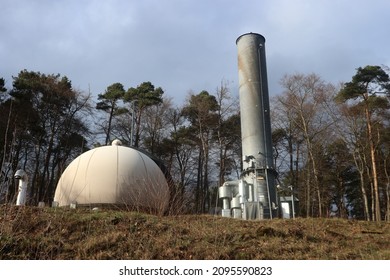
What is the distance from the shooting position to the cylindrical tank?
45.2ft

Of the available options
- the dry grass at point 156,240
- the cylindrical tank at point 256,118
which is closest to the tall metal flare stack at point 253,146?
the cylindrical tank at point 256,118

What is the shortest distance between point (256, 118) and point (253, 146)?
111 cm

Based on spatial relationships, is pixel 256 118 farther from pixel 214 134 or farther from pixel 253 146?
pixel 214 134

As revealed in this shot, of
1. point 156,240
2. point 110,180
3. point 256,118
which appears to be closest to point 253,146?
point 256,118

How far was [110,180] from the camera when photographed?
40.9 feet

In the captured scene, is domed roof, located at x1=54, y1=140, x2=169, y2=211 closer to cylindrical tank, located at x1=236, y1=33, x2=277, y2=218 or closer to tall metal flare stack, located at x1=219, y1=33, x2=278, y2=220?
tall metal flare stack, located at x1=219, y1=33, x2=278, y2=220

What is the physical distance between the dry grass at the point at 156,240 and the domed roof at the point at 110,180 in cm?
321

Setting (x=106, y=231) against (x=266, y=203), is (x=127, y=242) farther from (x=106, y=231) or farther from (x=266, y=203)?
(x=266, y=203)

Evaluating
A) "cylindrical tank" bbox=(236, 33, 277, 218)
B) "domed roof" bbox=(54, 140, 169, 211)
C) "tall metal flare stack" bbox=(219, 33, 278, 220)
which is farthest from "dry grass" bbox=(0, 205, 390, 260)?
"cylindrical tank" bbox=(236, 33, 277, 218)

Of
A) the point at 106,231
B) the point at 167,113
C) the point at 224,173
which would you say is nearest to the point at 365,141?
the point at 224,173

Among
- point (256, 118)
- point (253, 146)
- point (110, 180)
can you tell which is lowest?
point (110, 180)

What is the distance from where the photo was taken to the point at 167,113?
26.7 m

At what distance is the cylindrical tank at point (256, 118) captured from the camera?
13.8m

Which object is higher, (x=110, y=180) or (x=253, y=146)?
(x=253, y=146)
